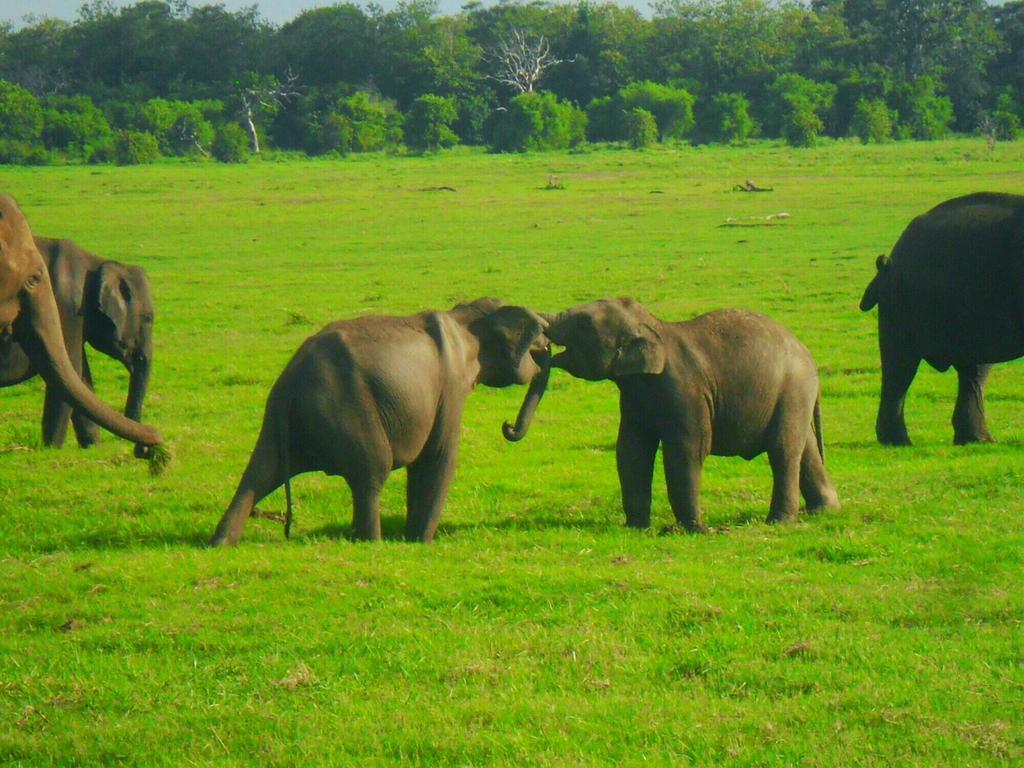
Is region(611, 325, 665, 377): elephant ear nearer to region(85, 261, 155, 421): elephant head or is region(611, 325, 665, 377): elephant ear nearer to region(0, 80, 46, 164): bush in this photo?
region(85, 261, 155, 421): elephant head

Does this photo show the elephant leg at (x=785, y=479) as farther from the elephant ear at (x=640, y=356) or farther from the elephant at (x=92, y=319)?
the elephant at (x=92, y=319)

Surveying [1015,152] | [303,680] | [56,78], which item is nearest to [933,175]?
[1015,152]

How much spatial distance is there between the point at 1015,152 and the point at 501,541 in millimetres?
51711

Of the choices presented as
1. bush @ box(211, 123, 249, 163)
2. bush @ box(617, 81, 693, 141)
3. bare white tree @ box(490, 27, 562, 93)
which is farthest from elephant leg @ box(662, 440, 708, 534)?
bare white tree @ box(490, 27, 562, 93)

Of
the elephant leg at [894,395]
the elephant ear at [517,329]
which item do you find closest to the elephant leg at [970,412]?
the elephant leg at [894,395]

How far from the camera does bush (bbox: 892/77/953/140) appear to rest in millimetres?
72312

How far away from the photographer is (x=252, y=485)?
903cm

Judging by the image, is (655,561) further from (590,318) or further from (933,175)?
(933,175)

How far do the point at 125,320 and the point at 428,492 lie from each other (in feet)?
17.5

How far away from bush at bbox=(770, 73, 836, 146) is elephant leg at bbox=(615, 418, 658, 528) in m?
59.4

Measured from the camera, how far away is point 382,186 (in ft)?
162

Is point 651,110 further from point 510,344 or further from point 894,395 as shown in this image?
point 510,344

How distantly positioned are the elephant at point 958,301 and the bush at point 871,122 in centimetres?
5802

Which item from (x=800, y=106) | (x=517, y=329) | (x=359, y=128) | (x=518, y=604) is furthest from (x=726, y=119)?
(x=518, y=604)
